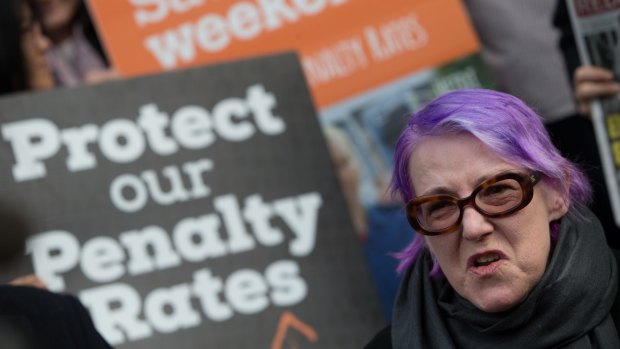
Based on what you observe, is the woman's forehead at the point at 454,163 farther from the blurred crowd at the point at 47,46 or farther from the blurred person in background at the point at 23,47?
the blurred person in background at the point at 23,47

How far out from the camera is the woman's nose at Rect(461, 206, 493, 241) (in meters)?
2.40

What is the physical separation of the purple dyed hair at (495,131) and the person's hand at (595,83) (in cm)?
118

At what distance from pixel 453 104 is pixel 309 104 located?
146 cm

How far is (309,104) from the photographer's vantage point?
12.8 feet

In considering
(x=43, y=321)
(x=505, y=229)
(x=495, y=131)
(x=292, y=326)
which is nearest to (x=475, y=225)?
(x=505, y=229)

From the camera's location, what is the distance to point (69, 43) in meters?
4.89

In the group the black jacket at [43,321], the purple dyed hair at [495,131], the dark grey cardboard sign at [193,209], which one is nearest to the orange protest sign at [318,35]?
the dark grey cardboard sign at [193,209]

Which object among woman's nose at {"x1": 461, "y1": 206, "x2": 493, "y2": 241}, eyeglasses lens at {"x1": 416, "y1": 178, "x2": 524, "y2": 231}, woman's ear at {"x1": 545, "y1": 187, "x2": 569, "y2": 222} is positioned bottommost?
woman's ear at {"x1": 545, "y1": 187, "x2": 569, "y2": 222}

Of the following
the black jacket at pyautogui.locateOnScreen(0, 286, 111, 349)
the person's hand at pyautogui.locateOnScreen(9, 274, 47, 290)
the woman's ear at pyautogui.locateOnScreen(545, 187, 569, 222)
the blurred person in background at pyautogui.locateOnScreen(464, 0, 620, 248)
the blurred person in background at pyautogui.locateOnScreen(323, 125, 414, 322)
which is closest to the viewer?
the black jacket at pyautogui.locateOnScreen(0, 286, 111, 349)

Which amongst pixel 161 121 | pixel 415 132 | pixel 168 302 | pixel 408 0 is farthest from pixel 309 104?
pixel 415 132

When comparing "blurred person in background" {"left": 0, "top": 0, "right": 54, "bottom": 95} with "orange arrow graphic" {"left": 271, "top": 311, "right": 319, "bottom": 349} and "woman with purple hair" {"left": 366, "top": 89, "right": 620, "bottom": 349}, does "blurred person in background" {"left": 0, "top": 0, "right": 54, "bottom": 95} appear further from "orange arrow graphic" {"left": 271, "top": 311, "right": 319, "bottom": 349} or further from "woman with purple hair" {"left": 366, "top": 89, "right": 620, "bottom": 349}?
"woman with purple hair" {"left": 366, "top": 89, "right": 620, "bottom": 349}

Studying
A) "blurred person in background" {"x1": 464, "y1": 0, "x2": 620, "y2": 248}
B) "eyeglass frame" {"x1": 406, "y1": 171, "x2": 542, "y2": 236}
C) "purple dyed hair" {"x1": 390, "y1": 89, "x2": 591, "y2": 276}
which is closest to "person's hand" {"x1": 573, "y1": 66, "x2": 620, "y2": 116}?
"blurred person in background" {"x1": 464, "y1": 0, "x2": 620, "y2": 248}

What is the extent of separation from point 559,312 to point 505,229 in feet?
0.59

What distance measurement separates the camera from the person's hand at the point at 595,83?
→ 12.2ft
